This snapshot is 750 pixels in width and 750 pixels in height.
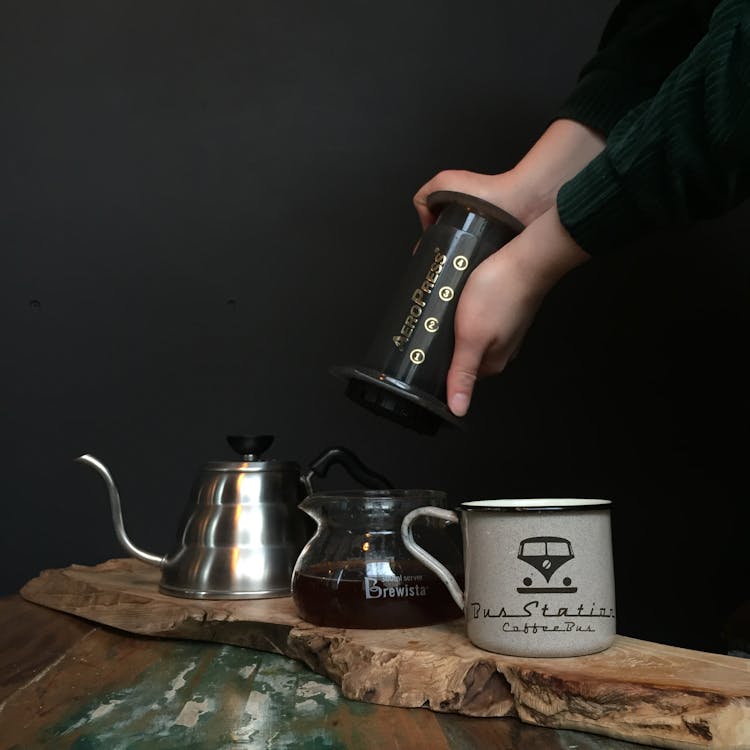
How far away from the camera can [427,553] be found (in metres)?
0.72

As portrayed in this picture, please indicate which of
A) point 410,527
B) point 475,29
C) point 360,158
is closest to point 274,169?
point 360,158

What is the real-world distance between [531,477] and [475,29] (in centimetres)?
79

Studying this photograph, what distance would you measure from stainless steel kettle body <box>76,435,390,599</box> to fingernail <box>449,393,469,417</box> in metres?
0.19

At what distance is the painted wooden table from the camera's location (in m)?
0.53

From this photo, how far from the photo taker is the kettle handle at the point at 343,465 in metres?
0.93

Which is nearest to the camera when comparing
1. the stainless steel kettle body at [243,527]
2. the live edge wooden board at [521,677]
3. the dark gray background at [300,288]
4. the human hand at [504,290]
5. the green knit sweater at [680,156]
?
the live edge wooden board at [521,677]

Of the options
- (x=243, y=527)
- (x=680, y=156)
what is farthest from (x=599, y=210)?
(x=243, y=527)

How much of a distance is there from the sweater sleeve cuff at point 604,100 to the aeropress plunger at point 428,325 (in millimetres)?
224

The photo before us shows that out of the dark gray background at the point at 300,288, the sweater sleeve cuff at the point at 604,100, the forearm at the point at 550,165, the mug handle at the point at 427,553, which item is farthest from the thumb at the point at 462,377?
the dark gray background at the point at 300,288

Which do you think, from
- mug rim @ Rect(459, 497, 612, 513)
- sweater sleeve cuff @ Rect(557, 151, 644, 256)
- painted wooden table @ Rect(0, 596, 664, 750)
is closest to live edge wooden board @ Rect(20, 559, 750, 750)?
painted wooden table @ Rect(0, 596, 664, 750)

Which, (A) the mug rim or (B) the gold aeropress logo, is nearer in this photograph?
(A) the mug rim

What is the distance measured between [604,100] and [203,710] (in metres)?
0.82

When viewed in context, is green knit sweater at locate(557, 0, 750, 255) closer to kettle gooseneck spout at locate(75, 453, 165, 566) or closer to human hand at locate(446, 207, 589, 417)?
human hand at locate(446, 207, 589, 417)

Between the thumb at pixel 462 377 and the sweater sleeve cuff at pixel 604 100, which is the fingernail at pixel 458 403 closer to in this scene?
the thumb at pixel 462 377
